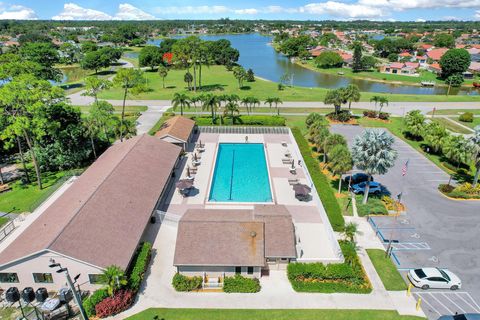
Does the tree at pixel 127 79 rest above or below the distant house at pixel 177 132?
above

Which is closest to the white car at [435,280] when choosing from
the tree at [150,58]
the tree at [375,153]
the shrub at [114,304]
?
the tree at [375,153]

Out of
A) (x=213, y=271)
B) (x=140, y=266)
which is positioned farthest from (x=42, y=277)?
(x=213, y=271)

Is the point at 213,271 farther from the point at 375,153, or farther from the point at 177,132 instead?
the point at 177,132

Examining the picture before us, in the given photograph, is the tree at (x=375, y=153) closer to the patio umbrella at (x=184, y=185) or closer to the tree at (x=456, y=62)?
the patio umbrella at (x=184, y=185)

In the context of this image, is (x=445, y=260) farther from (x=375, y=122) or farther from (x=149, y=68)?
(x=149, y=68)

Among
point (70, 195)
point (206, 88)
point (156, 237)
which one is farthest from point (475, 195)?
point (206, 88)
